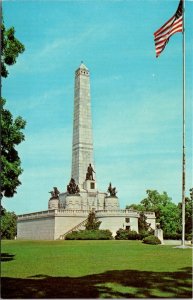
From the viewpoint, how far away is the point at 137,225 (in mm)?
57031

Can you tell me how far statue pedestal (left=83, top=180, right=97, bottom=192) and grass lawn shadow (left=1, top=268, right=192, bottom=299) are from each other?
4622 cm

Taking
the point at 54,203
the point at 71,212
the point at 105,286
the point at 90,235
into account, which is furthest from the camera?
the point at 54,203

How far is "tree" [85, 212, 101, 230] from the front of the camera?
54.2 metres

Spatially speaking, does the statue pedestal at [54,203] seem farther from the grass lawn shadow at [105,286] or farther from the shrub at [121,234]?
the grass lawn shadow at [105,286]

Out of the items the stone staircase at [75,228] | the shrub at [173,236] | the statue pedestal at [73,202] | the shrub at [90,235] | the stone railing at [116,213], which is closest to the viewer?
the shrub at [90,235]

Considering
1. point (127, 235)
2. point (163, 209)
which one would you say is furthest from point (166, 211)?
point (127, 235)

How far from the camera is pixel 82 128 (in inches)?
2470

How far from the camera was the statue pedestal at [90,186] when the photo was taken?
2454 inches

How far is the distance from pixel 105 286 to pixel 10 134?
11.2m

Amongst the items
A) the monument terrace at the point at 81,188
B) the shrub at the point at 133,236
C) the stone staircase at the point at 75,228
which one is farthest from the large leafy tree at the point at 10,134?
the monument terrace at the point at 81,188

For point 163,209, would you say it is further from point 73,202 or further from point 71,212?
point 71,212

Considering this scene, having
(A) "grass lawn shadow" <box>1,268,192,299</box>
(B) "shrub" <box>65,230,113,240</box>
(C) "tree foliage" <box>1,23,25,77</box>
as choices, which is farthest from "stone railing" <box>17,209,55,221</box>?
(A) "grass lawn shadow" <box>1,268,192,299</box>

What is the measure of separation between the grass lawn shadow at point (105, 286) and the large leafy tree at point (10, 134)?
24.7ft

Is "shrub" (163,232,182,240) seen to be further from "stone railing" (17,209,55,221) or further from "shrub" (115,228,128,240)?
"stone railing" (17,209,55,221)
